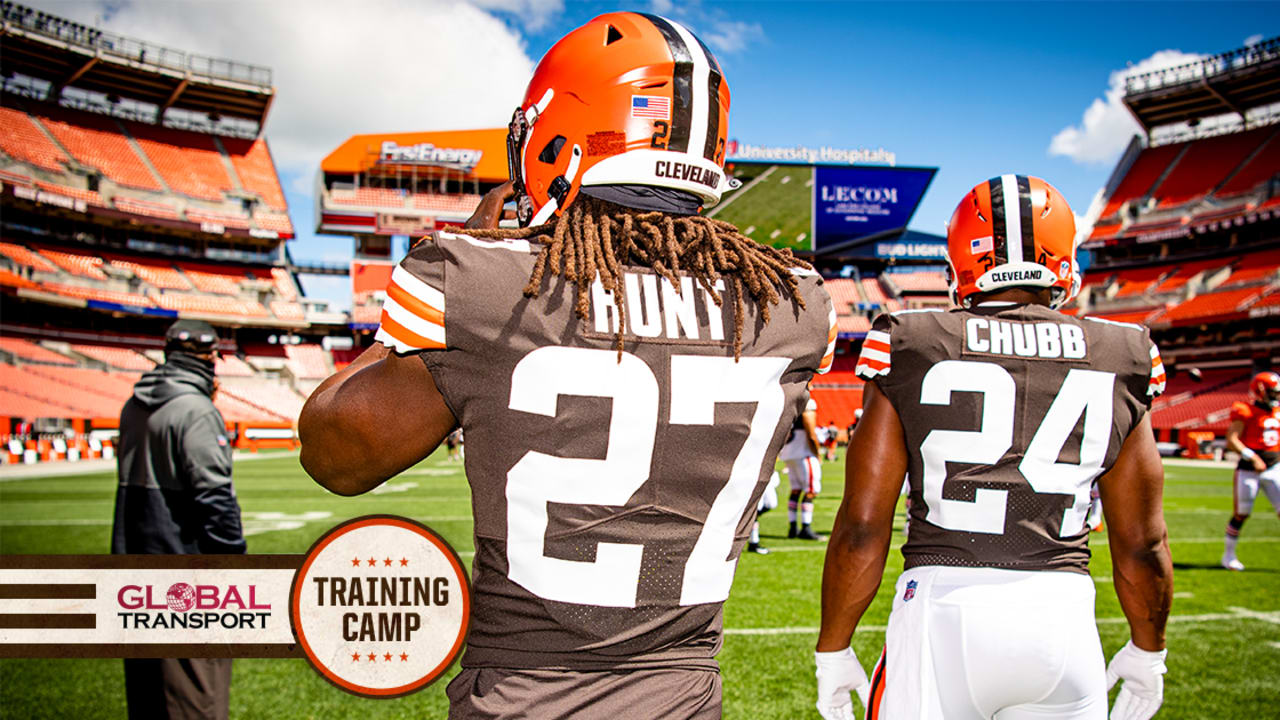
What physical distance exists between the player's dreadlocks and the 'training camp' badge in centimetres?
71

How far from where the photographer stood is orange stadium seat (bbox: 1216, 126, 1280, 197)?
121 ft

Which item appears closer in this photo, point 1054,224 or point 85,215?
point 1054,224

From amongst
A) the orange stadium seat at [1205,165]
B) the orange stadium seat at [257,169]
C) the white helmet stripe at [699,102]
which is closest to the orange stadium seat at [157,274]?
the orange stadium seat at [257,169]

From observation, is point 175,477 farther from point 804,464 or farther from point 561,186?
point 804,464

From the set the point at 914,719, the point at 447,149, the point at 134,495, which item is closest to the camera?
the point at 914,719

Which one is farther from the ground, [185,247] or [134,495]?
[185,247]

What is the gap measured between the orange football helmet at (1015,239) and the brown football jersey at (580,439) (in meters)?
1.36

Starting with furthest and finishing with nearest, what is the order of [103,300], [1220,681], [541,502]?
1. [103,300]
2. [1220,681]
3. [541,502]

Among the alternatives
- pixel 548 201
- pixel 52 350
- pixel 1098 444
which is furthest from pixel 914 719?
pixel 52 350

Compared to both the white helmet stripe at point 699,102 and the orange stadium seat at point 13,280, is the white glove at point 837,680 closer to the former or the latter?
the white helmet stripe at point 699,102

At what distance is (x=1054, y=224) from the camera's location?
2.29m

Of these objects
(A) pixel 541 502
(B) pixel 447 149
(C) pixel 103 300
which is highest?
(B) pixel 447 149

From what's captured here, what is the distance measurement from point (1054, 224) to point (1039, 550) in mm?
952

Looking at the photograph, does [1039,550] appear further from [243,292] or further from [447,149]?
[447,149]
